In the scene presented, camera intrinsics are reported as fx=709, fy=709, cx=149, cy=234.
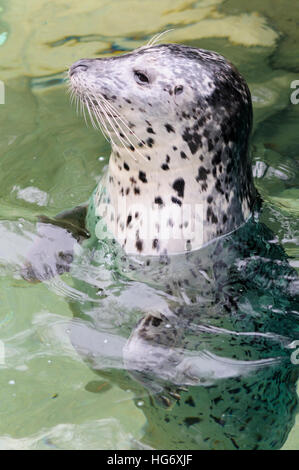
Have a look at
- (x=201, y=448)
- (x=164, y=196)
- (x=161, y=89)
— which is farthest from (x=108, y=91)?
(x=201, y=448)

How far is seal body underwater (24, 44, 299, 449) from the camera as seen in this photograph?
145 inches

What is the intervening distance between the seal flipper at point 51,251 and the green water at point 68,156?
0.41 feet

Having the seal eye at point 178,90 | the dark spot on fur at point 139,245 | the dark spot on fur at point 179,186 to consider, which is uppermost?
the seal eye at point 178,90

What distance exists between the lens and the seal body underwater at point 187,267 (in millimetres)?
3678

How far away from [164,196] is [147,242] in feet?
0.89

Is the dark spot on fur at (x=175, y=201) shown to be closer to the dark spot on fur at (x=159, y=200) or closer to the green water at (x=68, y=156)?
the dark spot on fur at (x=159, y=200)

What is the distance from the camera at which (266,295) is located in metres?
3.96

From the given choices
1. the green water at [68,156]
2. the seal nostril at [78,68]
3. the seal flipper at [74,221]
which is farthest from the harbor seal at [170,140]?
the green water at [68,156]

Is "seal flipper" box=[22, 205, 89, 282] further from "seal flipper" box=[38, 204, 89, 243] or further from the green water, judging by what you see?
the green water

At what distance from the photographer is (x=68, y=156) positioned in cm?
547

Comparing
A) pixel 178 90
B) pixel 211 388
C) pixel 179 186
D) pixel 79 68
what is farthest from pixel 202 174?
A: pixel 211 388

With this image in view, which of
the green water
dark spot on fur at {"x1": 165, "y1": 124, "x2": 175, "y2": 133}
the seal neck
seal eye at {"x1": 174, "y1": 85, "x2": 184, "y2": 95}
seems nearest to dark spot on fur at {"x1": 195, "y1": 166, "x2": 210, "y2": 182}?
the seal neck

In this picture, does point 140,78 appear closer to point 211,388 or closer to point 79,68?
point 79,68

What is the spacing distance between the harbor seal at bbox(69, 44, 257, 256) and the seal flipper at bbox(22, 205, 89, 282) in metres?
0.30
